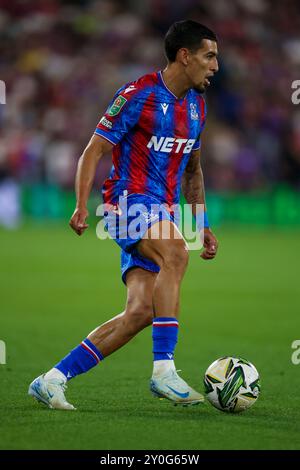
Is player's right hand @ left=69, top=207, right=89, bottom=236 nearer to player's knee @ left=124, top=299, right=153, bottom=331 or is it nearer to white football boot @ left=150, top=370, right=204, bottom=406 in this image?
player's knee @ left=124, top=299, right=153, bottom=331

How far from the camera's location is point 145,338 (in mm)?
8984

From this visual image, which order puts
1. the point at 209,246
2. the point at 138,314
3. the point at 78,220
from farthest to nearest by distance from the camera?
the point at 209,246
the point at 138,314
the point at 78,220

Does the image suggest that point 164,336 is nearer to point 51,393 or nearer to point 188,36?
point 51,393

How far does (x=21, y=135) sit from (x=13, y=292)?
10265 mm

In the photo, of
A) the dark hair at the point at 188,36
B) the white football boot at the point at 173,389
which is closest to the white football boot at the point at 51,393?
the white football boot at the point at 173,389

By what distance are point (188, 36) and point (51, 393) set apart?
2214 mm

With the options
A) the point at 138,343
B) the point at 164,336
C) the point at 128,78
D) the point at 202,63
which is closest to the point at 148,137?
the point at 202,63

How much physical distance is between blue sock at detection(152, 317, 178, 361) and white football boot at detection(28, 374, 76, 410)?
585 millimetres

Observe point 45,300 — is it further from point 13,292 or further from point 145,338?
point 145,338

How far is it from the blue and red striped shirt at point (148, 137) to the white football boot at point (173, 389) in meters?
1.07

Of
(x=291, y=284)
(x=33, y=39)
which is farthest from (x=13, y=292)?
(x=33, y=39)

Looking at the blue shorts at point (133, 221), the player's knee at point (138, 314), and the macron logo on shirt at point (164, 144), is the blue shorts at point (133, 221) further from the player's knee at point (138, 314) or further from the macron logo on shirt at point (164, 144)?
the macron logo on shirt at point (164, 144)

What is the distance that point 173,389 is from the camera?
5391mm

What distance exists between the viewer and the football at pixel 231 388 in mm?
5469
